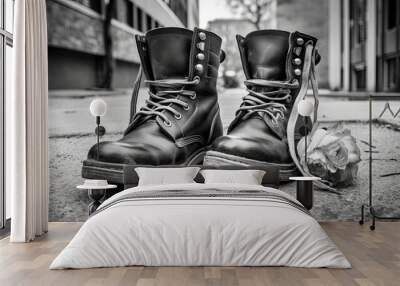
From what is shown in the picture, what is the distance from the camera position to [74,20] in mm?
5902

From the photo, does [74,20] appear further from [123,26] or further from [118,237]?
[118,237]

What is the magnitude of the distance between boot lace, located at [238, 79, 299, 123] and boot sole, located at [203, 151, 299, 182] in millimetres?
426

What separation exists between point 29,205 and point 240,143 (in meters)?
2.01

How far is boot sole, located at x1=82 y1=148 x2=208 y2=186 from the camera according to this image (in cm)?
557

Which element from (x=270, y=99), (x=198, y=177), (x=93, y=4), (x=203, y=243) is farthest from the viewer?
(x=93, y=4)

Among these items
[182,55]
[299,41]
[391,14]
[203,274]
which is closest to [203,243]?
[203,274]

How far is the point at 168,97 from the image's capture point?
18.9 ft

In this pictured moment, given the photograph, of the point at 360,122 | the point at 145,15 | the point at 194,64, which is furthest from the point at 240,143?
the point at 145,15

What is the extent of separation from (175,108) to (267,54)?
103cm

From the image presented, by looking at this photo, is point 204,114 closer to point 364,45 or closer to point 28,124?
point 28,124

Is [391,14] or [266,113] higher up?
[391,14]

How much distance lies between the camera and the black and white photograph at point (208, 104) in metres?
5.36

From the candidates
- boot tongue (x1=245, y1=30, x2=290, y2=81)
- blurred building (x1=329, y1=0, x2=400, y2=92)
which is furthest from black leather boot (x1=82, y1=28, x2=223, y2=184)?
blurred building (x1=329, y1=0, x2=400, y2=92)

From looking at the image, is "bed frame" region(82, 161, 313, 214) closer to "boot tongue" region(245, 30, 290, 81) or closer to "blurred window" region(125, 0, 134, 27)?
"boot tongue" region(245, 30, 290, 81)
